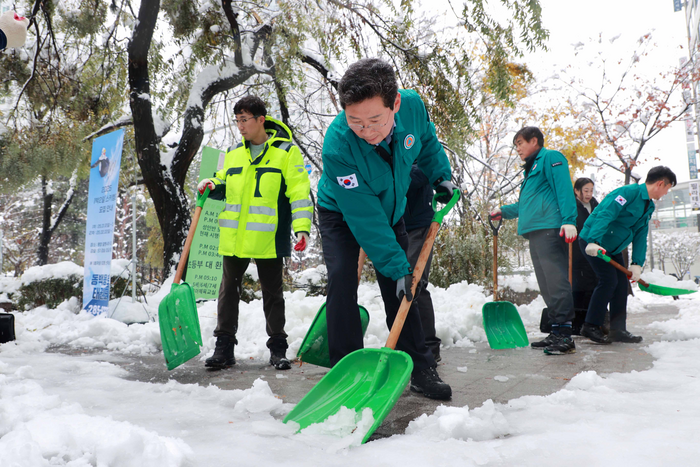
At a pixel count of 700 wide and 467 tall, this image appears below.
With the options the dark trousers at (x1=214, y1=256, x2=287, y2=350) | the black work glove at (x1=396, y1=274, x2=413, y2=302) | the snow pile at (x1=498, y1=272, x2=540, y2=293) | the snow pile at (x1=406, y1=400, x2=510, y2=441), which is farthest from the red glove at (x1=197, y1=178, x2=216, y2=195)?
the snow pile at (x1=498, y1=272, x2=540, y2=293)

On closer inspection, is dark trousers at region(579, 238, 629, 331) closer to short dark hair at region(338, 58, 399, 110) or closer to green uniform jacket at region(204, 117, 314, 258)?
→ green uniform jacket at region(204, 117, 314, 258)

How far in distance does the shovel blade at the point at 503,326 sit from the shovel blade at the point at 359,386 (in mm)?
1977

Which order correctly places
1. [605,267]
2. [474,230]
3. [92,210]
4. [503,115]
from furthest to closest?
1. [503,115]
2. [474,230]
3. [92,210]
4. [605,267]

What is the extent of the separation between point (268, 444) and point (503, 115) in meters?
17.3

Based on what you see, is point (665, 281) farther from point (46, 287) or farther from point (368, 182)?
point (46, 287)

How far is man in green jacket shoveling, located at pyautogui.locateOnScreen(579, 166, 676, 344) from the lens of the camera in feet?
12.5

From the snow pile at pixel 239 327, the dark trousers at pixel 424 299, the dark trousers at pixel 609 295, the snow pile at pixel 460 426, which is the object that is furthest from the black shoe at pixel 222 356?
the dark trousers at pixel 609 295

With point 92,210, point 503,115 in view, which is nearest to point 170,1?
point 92,210

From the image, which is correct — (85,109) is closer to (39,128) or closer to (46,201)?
(39,128)

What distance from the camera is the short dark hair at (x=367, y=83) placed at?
1762mm

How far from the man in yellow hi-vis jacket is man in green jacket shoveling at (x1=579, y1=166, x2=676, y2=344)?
2.49 metres

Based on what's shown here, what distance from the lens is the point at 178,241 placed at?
6.52 metres

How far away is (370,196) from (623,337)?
3.13 meters

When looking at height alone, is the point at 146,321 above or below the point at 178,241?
below
